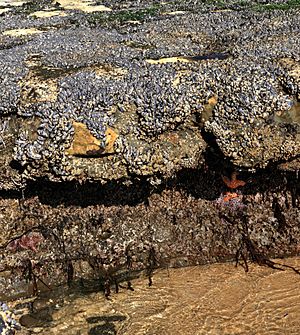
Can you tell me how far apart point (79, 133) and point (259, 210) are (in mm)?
2323

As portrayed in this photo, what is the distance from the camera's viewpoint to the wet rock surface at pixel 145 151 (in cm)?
527

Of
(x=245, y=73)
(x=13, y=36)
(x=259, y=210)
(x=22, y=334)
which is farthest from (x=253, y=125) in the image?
(x=13, y=36)

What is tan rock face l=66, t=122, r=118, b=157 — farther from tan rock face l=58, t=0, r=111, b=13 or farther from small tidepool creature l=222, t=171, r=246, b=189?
tan rock face l=58, t=0, r=111, b=13

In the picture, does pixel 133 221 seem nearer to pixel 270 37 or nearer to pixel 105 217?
pixel 105 217

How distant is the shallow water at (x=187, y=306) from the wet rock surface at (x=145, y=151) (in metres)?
0.19

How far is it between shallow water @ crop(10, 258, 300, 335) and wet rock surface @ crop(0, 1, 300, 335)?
193mm

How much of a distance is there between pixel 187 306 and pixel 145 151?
5.53 feet

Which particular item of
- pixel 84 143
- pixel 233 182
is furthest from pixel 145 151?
pixel 233 182

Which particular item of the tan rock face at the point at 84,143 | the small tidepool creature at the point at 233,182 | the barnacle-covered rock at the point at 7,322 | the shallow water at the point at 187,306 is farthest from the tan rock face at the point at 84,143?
the barnacle-covered rock at the point at 7,322

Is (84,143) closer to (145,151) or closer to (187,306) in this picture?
(145,151)

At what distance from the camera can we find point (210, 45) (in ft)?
21.7

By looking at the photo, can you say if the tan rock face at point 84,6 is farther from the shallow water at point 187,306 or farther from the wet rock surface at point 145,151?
the shallow water at point 187,306

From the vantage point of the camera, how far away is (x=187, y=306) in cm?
566

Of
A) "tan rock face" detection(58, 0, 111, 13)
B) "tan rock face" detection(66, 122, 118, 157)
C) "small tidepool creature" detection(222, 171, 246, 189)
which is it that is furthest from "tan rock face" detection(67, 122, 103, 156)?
"tan rock face" detection(58, 0, 111, 13)
